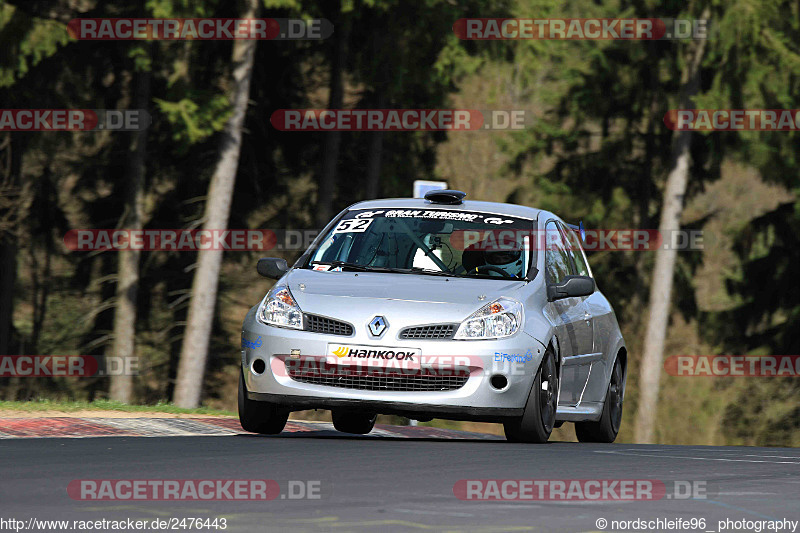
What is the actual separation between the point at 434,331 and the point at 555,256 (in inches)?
88.1

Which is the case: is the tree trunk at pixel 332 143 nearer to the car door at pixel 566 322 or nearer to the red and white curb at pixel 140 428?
the red and white curb at pixel 140 428

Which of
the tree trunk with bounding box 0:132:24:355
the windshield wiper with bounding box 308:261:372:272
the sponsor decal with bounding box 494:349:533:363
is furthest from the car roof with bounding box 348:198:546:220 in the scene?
the tree trunk with bounding box 0:132:24:355

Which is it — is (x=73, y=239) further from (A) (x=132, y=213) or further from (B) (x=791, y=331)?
(B) (x=791, y=331)

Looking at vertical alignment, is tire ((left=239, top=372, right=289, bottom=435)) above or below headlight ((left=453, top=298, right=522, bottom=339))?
below

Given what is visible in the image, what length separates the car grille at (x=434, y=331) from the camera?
10.7 m

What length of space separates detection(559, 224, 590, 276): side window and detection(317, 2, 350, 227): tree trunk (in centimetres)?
1743

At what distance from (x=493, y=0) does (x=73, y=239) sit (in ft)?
35.1

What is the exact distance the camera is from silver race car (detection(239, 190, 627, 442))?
10727mm

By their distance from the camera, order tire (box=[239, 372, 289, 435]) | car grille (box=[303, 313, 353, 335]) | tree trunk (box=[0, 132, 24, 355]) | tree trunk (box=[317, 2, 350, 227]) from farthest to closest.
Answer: tree trunk (box=[317, 2, 350, 227]) < tree trunk (box=[0, 132, 24, 355]) < tire (box=[239, 372, 289, 435]) < car grille (box=[303, 313, 353, 335])

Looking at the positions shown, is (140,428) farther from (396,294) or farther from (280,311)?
(396,294)

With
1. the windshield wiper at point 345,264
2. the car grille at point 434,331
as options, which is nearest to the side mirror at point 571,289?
the car grille at point 434,331

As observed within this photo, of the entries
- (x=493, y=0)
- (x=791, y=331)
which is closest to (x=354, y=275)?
(x=493, y=0)

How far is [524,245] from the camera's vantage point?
1212 cm

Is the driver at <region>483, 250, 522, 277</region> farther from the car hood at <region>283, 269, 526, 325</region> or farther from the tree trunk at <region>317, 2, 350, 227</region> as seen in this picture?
the tree trunk at <region>317, 2, 350, 227</region>
